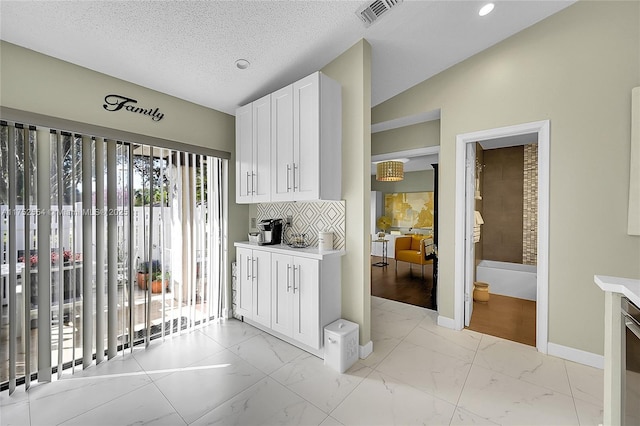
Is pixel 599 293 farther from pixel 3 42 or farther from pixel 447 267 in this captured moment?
pixel 3 42

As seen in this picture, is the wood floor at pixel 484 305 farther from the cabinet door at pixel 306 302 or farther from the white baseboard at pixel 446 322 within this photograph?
the cabinet door at pixel 306 302

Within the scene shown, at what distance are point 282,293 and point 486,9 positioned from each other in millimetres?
3223

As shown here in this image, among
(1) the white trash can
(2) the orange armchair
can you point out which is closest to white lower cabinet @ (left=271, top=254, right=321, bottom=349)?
(1) the white trash can

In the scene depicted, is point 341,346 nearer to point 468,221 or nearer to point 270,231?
point 270,231

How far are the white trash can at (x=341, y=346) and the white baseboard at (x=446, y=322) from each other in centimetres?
132

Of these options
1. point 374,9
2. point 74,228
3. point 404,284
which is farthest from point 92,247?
point 404,284

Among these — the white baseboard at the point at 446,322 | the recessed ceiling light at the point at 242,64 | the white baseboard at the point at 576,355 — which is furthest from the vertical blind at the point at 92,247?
the white baseboard at the point at 576,355

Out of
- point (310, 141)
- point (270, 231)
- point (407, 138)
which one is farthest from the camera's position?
point (407, 138)

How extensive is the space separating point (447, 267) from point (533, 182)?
10.6 ft

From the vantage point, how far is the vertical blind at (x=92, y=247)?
2.01 m

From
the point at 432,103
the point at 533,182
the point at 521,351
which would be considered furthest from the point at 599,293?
the point at 533,182

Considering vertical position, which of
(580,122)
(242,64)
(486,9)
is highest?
(486,9)

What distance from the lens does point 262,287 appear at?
288cm

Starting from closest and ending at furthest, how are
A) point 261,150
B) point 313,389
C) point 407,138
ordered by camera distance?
point 313,389
point 261,150
point 407,138
